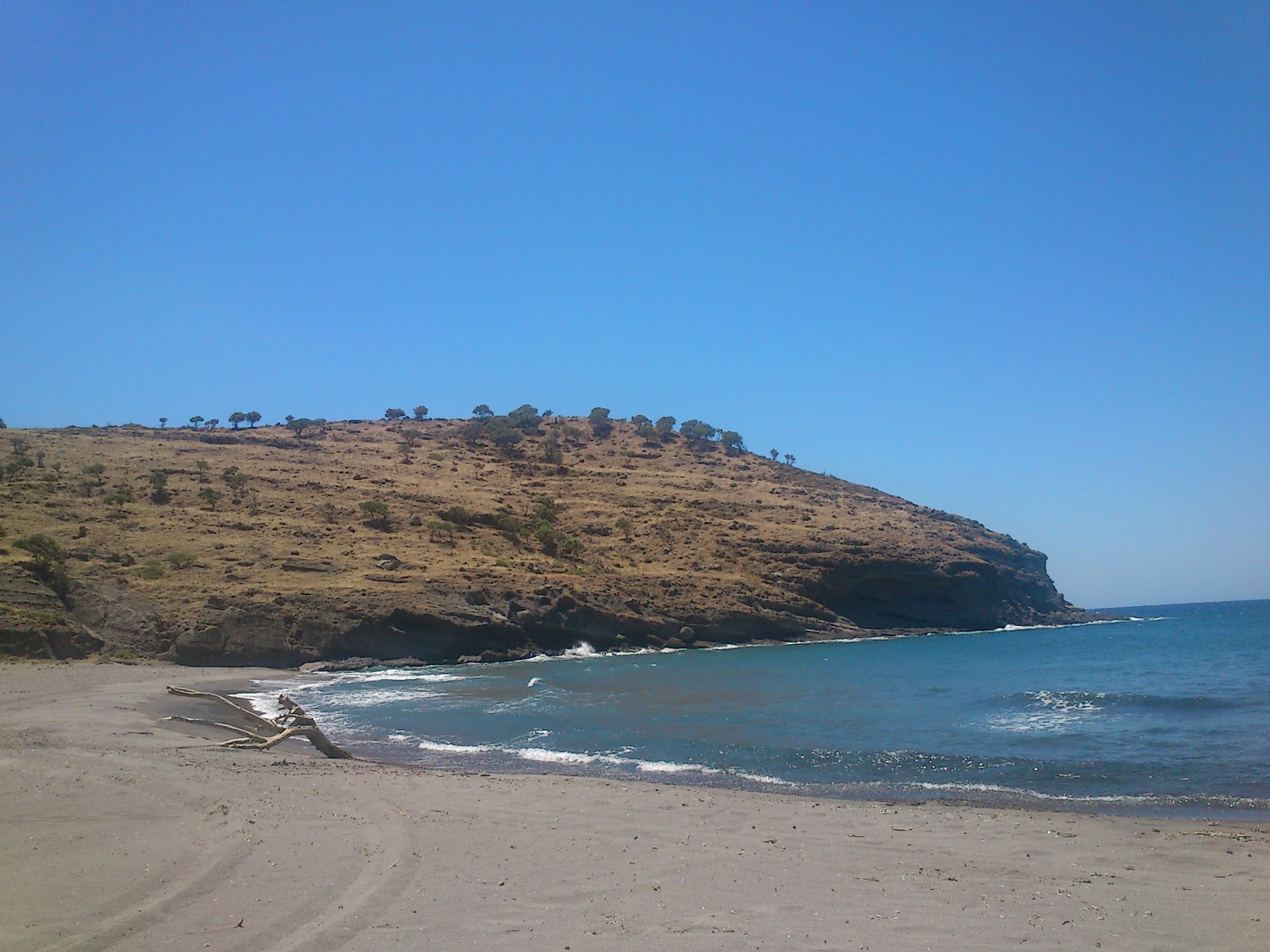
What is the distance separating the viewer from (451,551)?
224 feet

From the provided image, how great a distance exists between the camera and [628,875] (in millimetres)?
9562

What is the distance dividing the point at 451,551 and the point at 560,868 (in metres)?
60.1

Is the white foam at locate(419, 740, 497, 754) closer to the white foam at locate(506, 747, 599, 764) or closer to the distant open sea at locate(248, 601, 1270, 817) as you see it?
the distant open sea at locate(248, 601, 1270, 817)

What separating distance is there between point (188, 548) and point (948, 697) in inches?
1910

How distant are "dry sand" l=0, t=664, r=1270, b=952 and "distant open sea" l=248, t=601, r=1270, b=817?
10.8 feet

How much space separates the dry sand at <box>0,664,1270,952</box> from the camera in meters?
7.54

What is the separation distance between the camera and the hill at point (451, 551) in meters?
47.9

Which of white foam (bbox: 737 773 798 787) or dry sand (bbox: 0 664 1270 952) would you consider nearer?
dry sand (bbox: 0 664 1270 952)

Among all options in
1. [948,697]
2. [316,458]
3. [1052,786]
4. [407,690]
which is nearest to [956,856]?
[1052,786]

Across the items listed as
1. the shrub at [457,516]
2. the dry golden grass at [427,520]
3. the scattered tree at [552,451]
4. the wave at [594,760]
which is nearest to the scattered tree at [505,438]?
the dry golden grass at [427,520]

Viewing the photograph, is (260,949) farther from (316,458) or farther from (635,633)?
(316,458)

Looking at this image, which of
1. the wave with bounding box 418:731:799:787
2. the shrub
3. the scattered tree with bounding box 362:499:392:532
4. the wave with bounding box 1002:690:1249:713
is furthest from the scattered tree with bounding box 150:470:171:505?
the wave with bounding box 1002:690:1249:713

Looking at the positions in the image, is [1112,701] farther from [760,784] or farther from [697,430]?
[697,430]

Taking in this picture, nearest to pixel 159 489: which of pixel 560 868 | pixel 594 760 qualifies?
pixel 594 760
